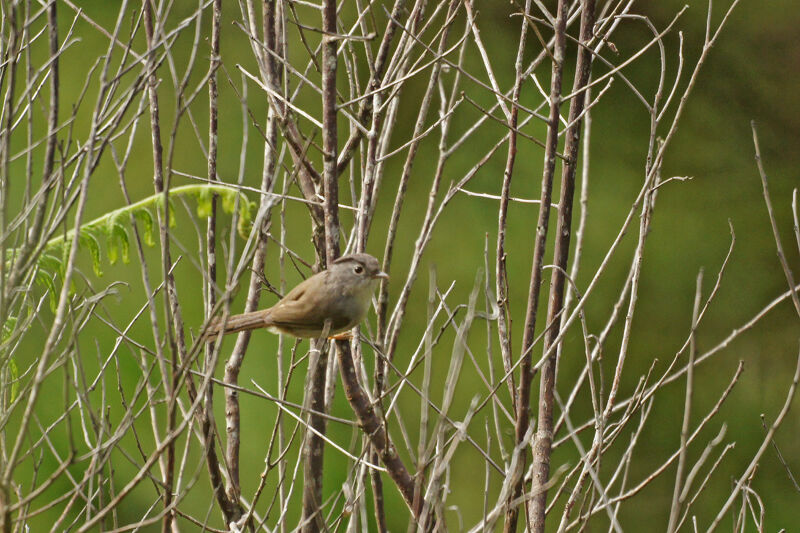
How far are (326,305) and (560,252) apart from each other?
0.77m

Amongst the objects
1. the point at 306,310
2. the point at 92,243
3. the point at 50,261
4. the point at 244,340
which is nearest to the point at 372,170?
the point at 306,310

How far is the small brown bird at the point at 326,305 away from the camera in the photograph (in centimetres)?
272

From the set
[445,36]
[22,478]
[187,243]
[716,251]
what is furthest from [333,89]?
[22,478]

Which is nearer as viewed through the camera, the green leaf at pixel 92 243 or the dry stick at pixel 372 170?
the green leaf at pixel 92 243

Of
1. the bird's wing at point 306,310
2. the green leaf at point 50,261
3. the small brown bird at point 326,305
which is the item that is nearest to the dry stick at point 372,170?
the small brown bird at point 326,305

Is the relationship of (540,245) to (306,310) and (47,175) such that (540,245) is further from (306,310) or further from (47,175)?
(47,175)

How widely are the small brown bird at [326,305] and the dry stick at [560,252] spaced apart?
1.84 ft

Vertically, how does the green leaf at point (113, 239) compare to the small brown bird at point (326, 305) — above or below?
above

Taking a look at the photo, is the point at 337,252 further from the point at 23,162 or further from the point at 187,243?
the point at 23,162

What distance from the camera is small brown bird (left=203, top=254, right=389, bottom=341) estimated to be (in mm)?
2719

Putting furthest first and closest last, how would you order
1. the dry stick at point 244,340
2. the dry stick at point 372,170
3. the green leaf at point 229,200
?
the dry stick at point 244,340
the dry stick at point 372,170
the green leaf at point 229,200

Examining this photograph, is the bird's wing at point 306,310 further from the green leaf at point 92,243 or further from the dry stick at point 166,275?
the green leaf at point 92,243

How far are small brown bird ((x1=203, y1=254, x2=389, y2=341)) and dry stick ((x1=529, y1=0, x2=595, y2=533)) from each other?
56cm

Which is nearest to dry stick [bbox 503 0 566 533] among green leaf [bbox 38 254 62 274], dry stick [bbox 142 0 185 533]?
dry stick [bbox 142 0 185 533]
